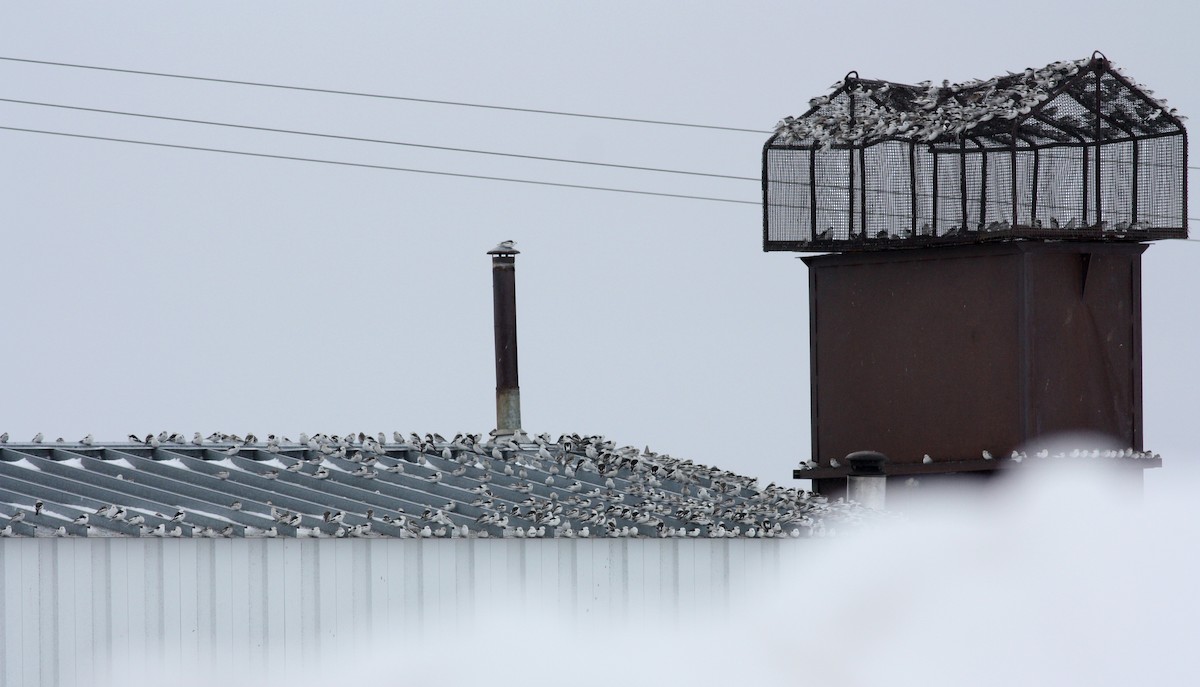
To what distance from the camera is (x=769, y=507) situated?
724 inches

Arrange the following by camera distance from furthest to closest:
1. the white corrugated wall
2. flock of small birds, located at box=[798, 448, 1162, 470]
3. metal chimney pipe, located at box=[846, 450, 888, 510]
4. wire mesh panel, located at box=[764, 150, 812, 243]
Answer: wire mesh panel, located at box=[764, 150, 812, 243] < flock of small birds, located at box=[798, 448, 1162, 470] < metal chimney pipe, located at box=[846, 450, 888, 510] < the white corrugated wall

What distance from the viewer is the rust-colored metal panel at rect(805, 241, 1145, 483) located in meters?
22.5

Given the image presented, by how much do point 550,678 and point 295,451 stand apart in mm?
5351

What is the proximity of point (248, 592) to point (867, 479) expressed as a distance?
8.20 m

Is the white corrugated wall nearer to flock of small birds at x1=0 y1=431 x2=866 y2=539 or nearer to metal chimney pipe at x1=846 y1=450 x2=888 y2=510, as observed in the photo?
flock of small birds at x1=0 y1=431 x2=866 y2=539

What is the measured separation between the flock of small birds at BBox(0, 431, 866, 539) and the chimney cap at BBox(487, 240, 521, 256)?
287 centimetres

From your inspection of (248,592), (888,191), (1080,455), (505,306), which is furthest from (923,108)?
(248,592)

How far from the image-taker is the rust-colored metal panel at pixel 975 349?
2247 cm

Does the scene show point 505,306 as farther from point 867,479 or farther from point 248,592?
point 248,592

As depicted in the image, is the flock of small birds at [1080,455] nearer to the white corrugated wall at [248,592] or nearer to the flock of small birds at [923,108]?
the flock of small birds at [923,108]

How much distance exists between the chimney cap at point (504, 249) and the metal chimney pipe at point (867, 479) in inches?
237

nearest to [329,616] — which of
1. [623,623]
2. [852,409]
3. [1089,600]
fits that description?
[623,623]

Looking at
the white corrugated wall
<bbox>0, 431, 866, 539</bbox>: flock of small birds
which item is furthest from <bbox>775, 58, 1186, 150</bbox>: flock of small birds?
the white corrugated wall

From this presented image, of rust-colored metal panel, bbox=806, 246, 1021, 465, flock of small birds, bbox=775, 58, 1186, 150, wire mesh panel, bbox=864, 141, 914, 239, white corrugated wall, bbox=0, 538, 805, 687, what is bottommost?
white corrugated wall, bbox=0, 538, 805, 687
